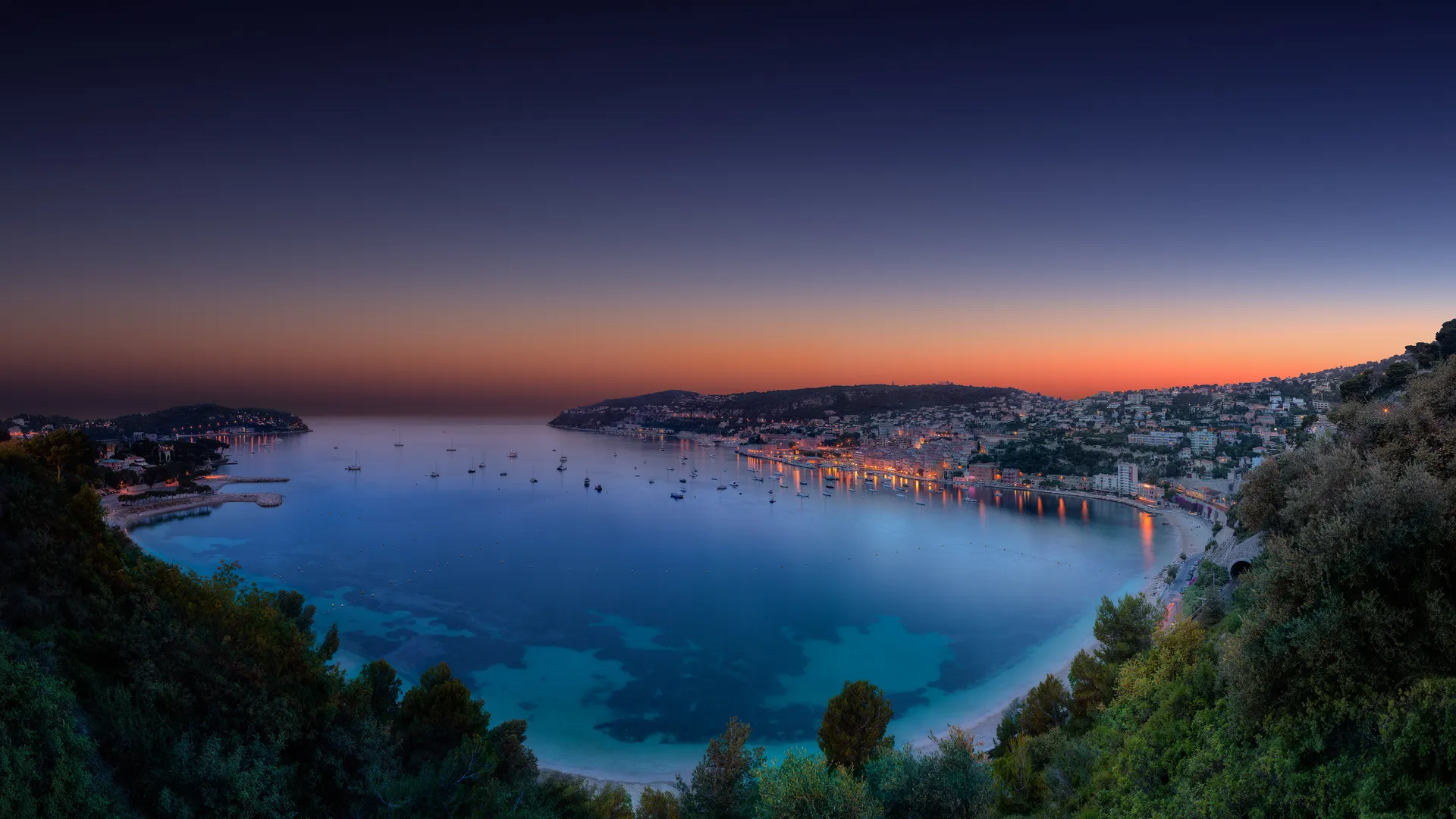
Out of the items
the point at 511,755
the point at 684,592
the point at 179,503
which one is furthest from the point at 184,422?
the point at 511,755

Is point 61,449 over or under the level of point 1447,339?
under

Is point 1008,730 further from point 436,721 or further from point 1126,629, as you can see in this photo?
point 436,721

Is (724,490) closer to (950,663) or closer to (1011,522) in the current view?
(1011,522)

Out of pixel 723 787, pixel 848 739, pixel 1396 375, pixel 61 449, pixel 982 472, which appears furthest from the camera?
pixel 982 472

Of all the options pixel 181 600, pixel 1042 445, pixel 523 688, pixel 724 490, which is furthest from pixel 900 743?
pixel 1042 445

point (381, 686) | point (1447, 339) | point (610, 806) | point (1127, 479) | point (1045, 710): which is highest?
point (1447, 339)

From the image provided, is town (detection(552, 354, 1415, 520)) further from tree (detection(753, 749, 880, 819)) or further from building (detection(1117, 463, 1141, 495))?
tree (detection(753, 749, 880, 819))
